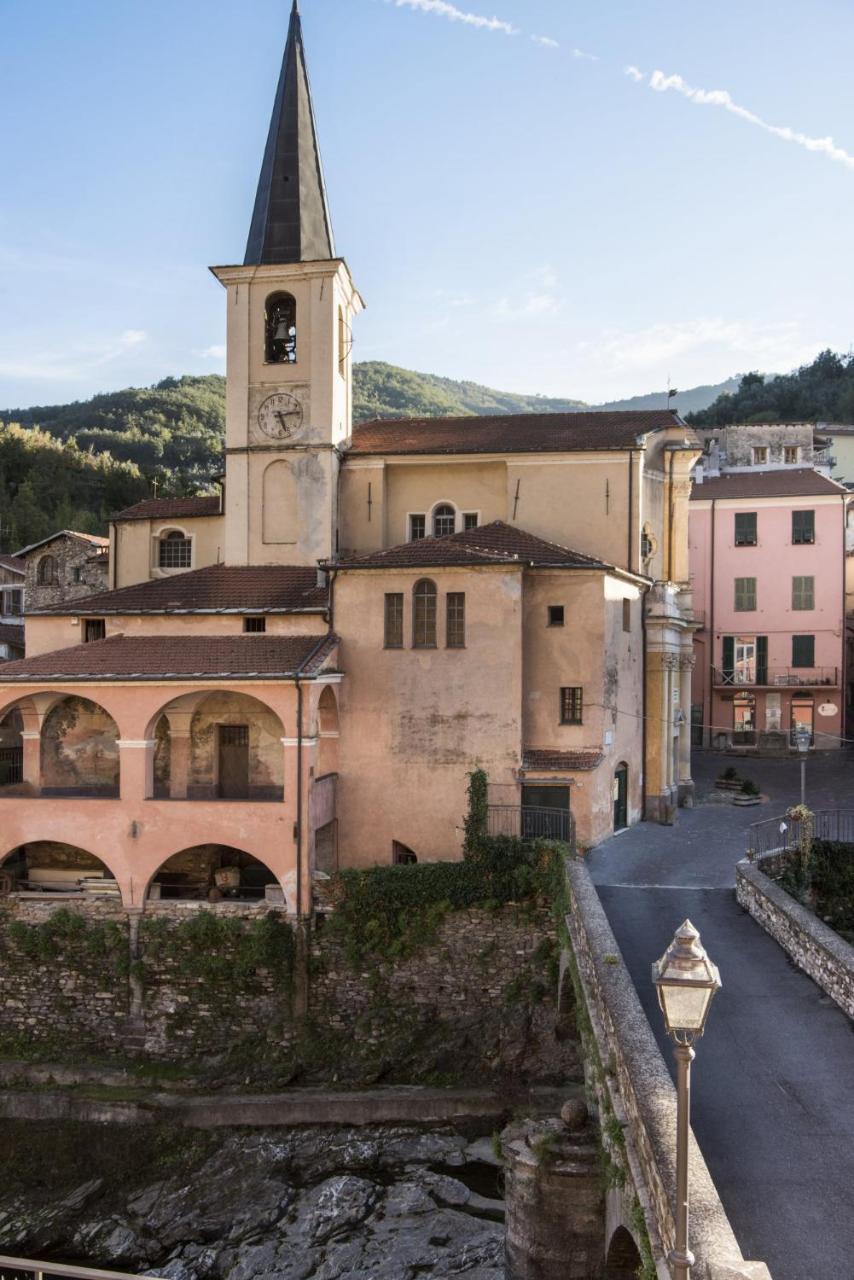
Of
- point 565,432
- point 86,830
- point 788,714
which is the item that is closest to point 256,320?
point 565,432

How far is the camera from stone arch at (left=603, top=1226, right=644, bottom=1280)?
11930mm

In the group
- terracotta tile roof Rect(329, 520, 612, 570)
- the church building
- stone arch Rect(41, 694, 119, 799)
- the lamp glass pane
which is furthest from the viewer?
stone arch Rect(41, 694, 119, 799)

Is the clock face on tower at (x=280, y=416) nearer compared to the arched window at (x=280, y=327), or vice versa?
the clock face on tower at (x=280, y=416)

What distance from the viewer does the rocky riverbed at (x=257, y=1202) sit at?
16359 millimetres

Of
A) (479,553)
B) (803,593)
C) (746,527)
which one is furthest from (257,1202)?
(746,527)

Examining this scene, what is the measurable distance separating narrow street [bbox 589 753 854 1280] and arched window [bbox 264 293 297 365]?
57.2ft


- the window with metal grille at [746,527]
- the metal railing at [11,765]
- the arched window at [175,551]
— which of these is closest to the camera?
the metal railing at [11,765]

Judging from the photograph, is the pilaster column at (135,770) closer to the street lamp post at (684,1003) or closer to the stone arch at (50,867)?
the stone arch at (50,867)

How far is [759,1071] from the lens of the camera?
12.2 metres

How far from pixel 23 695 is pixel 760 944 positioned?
56.8ft

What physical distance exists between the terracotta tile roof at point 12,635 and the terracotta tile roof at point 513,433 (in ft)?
61.5

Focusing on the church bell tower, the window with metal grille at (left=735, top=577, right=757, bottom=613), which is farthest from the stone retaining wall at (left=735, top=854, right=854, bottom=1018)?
the window with metal grille at (left=735, top=577, right=757, bottom=613)

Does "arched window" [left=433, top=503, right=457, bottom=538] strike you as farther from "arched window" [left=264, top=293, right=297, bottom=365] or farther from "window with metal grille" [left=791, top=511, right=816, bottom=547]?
"window with metal grille" [left=791, top=511, right=816, bottom=547]

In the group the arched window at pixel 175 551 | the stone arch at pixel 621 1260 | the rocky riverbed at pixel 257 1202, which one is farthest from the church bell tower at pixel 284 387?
the stone arch at pixel 621 1260
